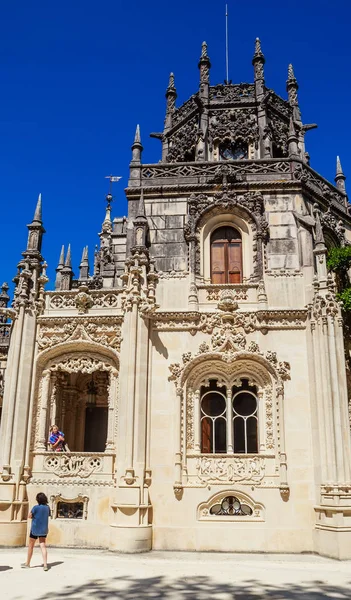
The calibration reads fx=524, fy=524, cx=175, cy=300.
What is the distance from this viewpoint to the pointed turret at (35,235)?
57.3 ft

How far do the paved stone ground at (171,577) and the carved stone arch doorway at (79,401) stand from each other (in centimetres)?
360

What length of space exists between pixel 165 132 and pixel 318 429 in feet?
49.6

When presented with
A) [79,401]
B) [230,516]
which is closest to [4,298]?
[79,401]

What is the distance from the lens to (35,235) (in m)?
17.9

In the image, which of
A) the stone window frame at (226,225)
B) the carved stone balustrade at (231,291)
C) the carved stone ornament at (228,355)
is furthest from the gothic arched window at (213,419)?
Answer: the stone window frame at (226,225)

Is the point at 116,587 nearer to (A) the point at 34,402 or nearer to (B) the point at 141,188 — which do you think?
(A) the point at 34,402

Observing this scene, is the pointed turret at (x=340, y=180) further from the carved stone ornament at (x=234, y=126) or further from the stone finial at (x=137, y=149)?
the stone finial at (x=137, y=149)

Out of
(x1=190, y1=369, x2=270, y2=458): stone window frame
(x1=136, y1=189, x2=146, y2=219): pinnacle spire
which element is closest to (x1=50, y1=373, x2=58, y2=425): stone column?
(x1=190, y1=369, x2=270, y2=458): stone window frame

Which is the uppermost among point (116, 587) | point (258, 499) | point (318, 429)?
point (318, 429)

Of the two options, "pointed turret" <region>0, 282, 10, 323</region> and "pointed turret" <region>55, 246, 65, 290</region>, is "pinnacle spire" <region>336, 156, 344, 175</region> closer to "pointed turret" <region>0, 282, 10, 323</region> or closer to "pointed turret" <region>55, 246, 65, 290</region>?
"pointed turret" <region>55, 246, 65, 290</region>

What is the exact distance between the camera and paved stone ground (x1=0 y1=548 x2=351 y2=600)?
9.44 meters

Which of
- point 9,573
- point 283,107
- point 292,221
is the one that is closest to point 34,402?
point 9,573

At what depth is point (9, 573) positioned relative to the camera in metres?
10.9

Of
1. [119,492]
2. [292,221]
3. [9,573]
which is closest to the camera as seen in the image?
[9,573]
